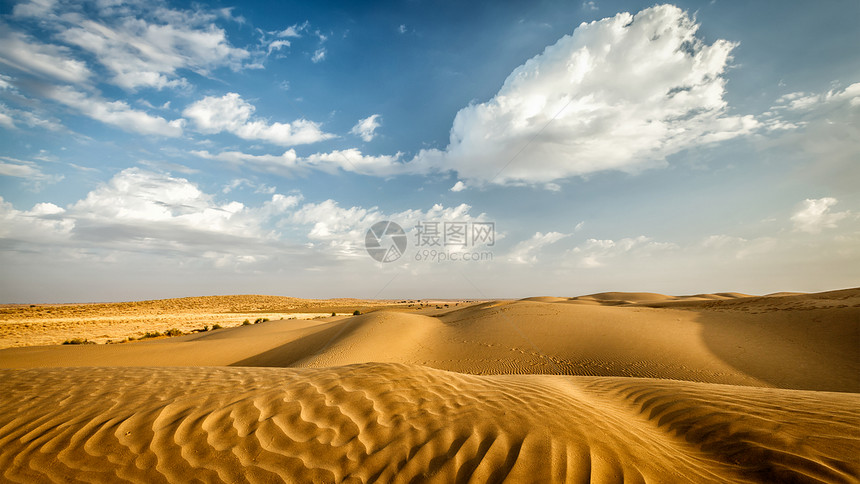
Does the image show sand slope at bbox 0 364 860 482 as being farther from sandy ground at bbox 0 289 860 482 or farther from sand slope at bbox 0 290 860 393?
sand slope at bbox 0 290 860 393

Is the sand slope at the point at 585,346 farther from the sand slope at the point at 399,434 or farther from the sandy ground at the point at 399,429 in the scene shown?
the sand slope at the point at 399,434

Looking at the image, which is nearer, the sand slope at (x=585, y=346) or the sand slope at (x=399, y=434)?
the sand slope at (x=399, y=434)

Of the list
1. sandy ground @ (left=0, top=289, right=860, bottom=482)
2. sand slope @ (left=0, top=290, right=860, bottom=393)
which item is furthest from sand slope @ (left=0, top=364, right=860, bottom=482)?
sand slope @ (left=0, top=290, right=860, bottom=393)

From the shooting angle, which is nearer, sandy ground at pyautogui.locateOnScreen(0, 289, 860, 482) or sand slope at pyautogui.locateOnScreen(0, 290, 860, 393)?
sandy ground at pyautogui.locateOnScreen(0, 289, 860, 482)

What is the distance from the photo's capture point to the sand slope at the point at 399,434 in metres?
2.76

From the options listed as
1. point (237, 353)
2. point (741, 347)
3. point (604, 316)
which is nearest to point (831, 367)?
point (741, 347)

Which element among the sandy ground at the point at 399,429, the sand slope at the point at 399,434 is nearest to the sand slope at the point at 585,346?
the sandy ground at the point at 399,429

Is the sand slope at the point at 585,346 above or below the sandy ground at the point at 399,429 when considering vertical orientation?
below

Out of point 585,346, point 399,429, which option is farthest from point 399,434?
point 585,346

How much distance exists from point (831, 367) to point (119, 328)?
124ft

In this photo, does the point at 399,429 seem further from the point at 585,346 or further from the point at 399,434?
the point at 585,346

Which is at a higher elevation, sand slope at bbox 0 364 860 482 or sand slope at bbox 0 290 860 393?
sand slope at bbox 0 364 860 482

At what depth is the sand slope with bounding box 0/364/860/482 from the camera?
2.76m

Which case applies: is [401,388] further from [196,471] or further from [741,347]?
[741,347]
